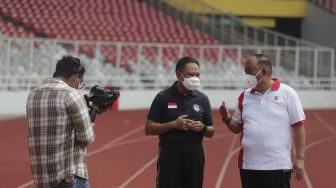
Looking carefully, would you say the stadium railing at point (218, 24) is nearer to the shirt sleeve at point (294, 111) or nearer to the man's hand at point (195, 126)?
the man's hand at point (195, 126)

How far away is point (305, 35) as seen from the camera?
109ft

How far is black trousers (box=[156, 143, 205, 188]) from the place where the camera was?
524 centimetres

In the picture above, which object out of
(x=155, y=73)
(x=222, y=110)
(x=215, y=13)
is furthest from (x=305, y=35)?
(x=222, y=110)

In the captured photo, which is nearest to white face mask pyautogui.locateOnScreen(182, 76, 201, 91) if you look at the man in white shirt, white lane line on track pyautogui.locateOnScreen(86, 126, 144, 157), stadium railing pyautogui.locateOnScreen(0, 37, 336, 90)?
the man in white shirt

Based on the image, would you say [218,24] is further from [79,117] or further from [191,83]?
[79,117]

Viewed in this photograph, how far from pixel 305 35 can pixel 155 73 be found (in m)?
11.7

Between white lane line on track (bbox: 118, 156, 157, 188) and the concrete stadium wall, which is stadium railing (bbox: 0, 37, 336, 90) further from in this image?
white lane line on track (bbox: 118, 156, 157, 188)

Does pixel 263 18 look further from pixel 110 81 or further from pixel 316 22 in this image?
pixel 110 81

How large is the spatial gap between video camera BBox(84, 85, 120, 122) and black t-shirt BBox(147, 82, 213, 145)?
1.91ft

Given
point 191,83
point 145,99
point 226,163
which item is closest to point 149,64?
point 145,99

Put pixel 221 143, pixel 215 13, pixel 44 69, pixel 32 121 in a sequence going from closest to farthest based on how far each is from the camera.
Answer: pixel 32 121, pixel 221 143, pixel 44 69, pixel 215 13

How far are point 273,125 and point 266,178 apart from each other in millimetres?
366

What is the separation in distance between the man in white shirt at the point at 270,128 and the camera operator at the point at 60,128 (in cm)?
118

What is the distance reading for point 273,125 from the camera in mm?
4934
